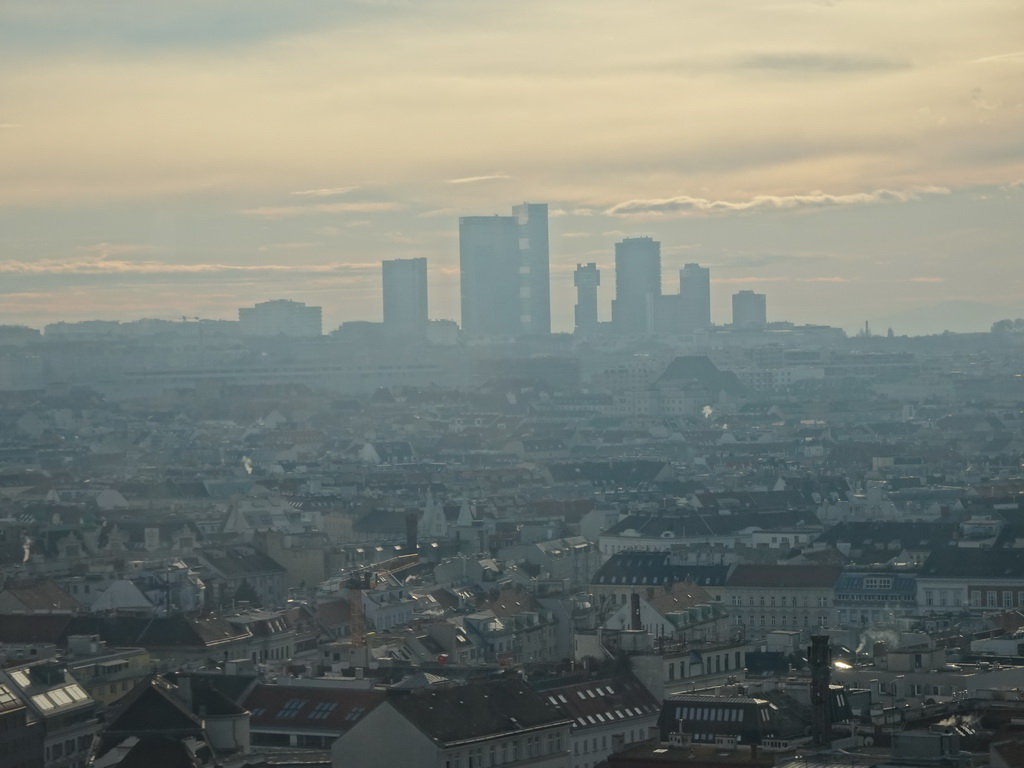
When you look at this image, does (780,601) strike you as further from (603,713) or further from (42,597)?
(603,713)

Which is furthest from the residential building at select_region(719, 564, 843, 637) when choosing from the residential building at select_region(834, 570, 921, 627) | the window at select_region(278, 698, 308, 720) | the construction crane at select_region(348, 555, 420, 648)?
the window at select_region(278, 698, 308, 720)

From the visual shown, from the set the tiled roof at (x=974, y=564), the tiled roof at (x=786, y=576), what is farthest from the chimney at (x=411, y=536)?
the tiled roof at (x=974, y=564)

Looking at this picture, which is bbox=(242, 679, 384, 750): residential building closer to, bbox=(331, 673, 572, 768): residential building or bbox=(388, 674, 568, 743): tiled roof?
bbox=(388, 674, 568, 743): tiled roof

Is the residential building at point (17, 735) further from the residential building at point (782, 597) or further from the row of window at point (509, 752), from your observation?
the residential building at point (782, 597)

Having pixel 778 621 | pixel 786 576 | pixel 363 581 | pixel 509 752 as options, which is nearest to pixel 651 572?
pixel 786 576

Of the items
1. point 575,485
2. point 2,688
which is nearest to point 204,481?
point 575,485

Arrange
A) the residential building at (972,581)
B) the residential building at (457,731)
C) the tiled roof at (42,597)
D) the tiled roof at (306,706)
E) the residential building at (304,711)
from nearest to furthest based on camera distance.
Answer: the residential building at (457,731) < the residential building at (304,711) < the tiled roof at (306,706) < the tiled roof at (42,597) < the residential building at (972,581)
